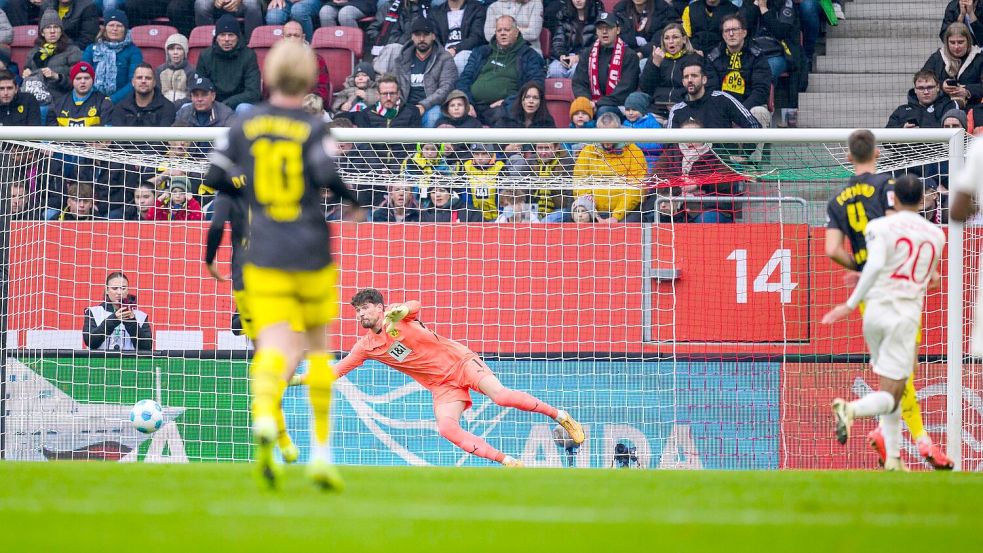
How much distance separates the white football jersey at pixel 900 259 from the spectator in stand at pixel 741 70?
641 centimetres

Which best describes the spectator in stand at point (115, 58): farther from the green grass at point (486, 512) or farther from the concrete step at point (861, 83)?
the green grass at point (486, 512)

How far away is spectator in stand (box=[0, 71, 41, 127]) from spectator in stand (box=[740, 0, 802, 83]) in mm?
8480

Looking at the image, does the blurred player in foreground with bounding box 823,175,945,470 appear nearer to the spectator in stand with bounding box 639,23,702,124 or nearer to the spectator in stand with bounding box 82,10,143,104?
the spectator in stand with bounding box 639,23,702,124

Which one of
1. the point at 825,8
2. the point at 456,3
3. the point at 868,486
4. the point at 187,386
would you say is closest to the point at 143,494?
the point at 868,486

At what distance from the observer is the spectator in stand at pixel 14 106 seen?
14406 mm

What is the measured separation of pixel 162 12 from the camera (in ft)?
54.1

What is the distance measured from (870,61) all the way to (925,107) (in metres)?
2.23

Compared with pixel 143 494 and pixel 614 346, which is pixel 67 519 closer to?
pixel 143 494

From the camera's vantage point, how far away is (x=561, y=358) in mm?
11570

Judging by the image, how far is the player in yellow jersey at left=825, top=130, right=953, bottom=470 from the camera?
25.6ft

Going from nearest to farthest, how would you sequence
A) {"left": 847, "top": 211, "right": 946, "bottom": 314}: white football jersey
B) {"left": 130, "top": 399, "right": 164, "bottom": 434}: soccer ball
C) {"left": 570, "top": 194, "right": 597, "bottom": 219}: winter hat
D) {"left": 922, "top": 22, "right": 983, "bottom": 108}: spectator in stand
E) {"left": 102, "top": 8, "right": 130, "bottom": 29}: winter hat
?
{"left": 847, "top": 211, "right": 946, "bottom": 314}: white football jersey → {"left": 130, "top": 399, "right": 164, "bottom": 434}: soccer ball → {"left": 570, "top": 194, "right": 597, "bottom": 219}: winter hat → {"left": 922, "top": 22, "right": 983, "bottom": 108}: spectator in stand → {"left": 102, "top": 8, "right": 130, "bottom": 29}: winter hat

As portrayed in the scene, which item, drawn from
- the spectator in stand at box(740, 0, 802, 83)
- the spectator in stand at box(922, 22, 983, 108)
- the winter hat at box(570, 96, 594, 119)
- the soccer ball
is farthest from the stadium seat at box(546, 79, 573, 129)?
the soccer ball

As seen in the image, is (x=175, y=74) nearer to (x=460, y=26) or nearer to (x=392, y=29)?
(x=392, y=29)

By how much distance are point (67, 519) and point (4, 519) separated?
0.25m
